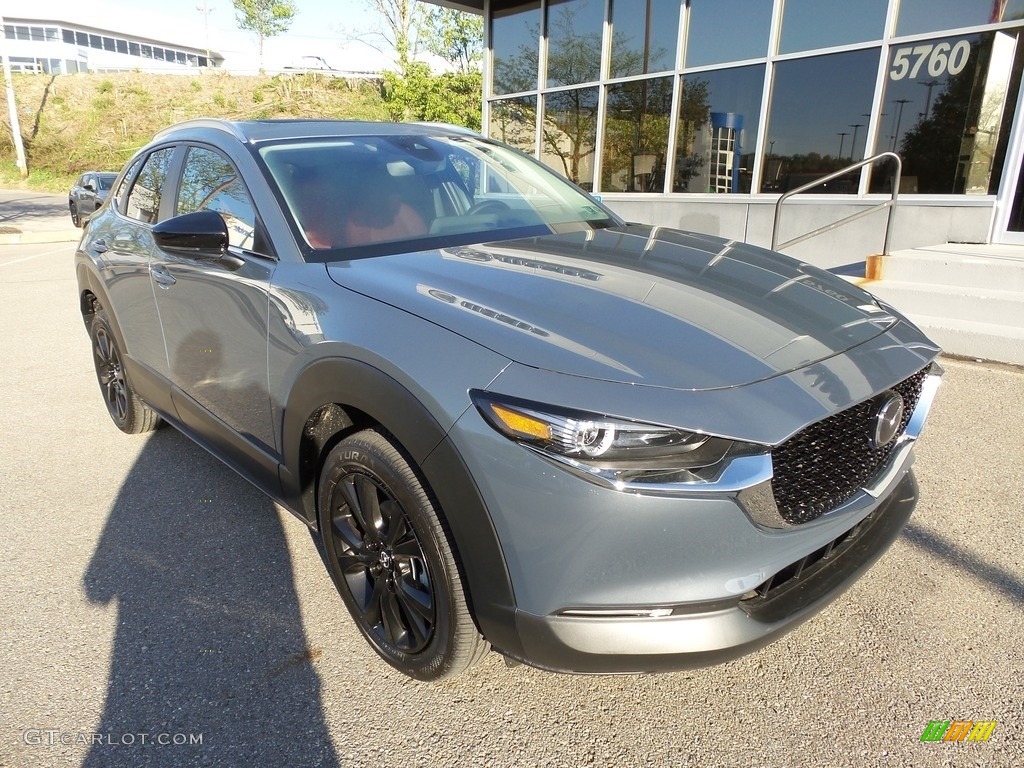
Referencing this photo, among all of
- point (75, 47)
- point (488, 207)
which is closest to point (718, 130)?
point (488, 207)

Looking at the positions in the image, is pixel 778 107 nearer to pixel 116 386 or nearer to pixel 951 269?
pixel 951 269

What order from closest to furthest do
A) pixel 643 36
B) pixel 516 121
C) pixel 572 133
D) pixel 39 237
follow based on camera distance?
pixel 643 36 → pixel 572 133 → pixel 516 121 → pixel 39 237

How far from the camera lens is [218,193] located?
9.35 feet

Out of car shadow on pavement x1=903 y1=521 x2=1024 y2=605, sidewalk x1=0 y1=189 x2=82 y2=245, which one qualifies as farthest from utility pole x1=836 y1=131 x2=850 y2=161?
sidewalk x1=0 y1=189 x2=82 y2=245

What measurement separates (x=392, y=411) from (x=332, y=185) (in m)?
1.22

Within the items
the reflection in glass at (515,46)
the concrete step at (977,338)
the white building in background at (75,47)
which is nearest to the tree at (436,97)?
the reflection in glass at (515,46)

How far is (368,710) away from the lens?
2.03 metres

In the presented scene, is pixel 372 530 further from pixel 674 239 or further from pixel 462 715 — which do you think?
pixel 674 239

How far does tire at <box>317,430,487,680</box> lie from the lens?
1.83 metres

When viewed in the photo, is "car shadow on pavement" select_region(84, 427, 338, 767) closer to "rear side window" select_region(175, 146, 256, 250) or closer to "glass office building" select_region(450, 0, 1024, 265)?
"rear side window" select_region(175, 146, 256, 250)

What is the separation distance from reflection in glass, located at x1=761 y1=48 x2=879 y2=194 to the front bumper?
7955mm

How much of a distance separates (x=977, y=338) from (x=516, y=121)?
887cm

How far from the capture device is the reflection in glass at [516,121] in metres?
11.9

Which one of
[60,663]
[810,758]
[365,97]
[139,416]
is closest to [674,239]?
[810,758]
